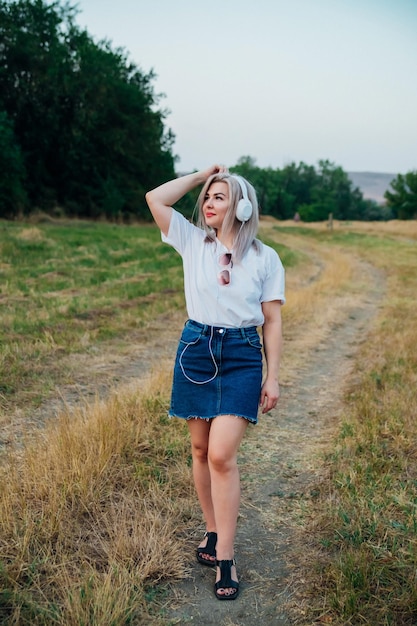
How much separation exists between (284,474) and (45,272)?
34.6 ft

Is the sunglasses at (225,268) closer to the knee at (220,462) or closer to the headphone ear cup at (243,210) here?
the headphone ear cup at (243,210)

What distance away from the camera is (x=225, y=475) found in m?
3.10

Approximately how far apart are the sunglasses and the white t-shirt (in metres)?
0.02

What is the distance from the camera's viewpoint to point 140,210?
38375mm

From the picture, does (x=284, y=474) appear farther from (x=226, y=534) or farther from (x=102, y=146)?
(x=102, y=146)

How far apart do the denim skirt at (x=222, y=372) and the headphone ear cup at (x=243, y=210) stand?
59 centimetres

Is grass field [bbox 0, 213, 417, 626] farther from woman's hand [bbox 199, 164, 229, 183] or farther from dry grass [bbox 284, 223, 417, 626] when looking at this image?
woman's hand [bbox 199, 164, 229, 183]

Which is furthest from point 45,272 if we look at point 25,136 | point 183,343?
point 25,136

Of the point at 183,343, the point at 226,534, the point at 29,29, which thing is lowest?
the point at 226,534

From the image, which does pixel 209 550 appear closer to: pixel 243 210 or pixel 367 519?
pixel 367 519

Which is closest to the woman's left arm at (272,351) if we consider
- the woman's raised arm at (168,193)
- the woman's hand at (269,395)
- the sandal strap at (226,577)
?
the woman's hand at (269,395)

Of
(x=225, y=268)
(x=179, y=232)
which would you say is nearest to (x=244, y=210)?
(x=225, y=268)

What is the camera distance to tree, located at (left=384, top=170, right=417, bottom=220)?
8325cm

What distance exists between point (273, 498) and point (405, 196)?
87.4 meters
